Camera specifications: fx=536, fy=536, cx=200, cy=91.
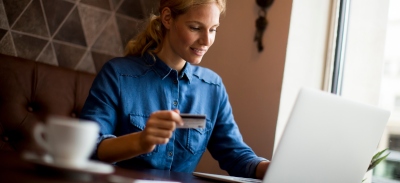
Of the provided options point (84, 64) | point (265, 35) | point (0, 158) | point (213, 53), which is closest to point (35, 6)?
point (84, 64)

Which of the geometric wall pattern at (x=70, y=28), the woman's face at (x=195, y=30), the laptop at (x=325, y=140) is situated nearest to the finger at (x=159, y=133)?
the laptop at (x=325, y=140)

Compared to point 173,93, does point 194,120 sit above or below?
below

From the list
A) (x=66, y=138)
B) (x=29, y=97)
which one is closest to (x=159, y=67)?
(x=29, y=97)

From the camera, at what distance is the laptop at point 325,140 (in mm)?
1102

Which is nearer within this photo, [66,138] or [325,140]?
[66,138]

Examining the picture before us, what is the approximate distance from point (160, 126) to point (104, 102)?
45 cm

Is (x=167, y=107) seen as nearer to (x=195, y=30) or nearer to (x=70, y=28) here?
(x=195, y=30)

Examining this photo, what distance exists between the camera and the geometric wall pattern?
6.89 feet

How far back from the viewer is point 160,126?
1061mm

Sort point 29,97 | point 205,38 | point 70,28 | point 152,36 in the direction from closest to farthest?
point 205,38 → point 152,36 → point 29,97 → point 70,28

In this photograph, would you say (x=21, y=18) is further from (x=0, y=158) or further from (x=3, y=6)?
(x=0, y=158)

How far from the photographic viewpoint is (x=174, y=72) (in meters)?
1.65

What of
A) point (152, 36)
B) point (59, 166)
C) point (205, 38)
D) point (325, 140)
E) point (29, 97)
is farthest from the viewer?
point (29, 97)

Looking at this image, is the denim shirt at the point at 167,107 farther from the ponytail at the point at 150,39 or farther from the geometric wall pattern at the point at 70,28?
the geometric wall pattern at the point at 70,28
